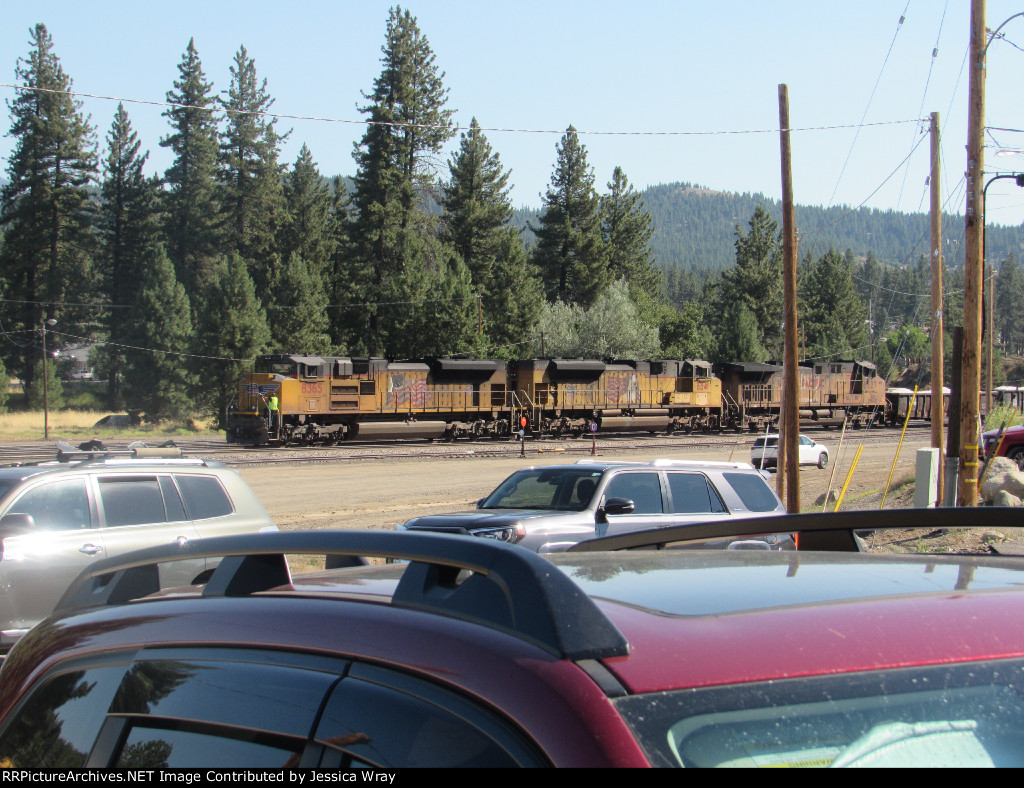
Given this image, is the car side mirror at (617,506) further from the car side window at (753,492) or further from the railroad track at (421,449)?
the railroad track at (421,449)

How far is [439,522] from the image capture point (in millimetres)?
10266

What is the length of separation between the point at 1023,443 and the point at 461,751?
23.5 m

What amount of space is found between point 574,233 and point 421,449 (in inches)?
1794

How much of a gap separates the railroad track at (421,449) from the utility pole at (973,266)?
17.8 meters

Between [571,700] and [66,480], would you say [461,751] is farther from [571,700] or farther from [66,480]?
[66,480]

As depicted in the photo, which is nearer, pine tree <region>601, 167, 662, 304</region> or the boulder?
the boulder

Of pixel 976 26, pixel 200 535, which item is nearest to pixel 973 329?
pixel 976 26

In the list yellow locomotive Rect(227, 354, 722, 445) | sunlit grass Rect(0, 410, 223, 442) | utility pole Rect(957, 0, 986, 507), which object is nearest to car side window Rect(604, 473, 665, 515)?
utility pole Rect(957, 0, 986, 507)

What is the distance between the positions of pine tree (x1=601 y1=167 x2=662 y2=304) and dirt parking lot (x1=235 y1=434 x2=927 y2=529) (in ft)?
164

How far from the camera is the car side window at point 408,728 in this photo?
138 cm

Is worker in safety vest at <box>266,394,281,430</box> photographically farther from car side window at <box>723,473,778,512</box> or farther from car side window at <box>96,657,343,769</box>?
car side window at <box>96,657,343,769</box>

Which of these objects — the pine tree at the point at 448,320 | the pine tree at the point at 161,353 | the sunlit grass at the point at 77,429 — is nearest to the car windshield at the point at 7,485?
the sunlit grass at the point at 77,429

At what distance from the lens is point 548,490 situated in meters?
11.3

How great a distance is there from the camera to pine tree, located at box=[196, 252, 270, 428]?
59.4 meters
